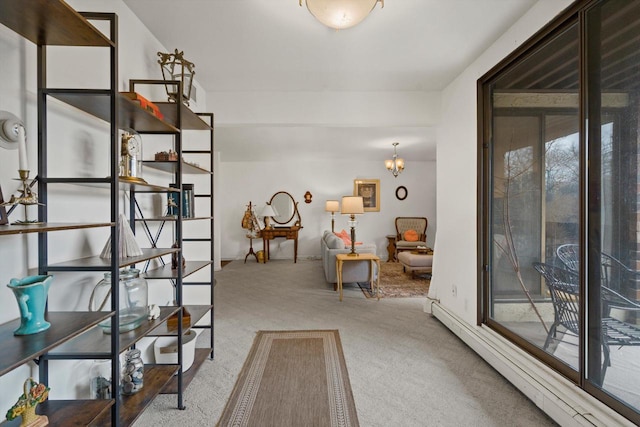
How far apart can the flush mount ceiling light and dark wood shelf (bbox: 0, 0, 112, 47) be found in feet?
3.29

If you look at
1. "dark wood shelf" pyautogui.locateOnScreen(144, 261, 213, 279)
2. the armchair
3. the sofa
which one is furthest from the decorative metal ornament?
the armchair

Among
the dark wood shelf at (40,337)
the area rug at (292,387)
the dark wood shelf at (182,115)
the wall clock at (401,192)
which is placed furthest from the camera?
the wall clock at (401,192)

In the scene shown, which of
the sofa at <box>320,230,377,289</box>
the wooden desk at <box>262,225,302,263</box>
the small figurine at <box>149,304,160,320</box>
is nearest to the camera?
the small figurine at <box>149,304,160,320</box>

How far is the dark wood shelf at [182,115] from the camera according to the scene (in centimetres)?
206

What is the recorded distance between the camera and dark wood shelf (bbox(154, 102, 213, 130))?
2064 millimetres

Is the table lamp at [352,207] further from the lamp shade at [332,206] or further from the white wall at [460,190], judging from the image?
the lamp shade at [332,206]

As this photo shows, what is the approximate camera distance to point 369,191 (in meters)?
7.96

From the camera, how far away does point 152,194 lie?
2311mm

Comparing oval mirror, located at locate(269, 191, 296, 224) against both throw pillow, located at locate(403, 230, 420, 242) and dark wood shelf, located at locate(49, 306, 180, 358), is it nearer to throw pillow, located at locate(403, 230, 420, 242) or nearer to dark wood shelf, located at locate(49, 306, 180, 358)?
throw pillow, located at locate(403, 230, 420, 242)

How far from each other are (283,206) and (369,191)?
2239 millimetres

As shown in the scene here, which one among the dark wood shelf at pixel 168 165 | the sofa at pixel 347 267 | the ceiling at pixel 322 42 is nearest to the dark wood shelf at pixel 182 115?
the dark wood shelf at pixel 168 165

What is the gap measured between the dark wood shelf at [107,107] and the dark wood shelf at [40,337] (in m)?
0.92

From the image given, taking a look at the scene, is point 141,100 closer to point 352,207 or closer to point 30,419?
point 30,419

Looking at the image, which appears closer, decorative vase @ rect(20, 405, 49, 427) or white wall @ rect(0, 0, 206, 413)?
decorative vase @ rect(20, 405, 49, 427)
